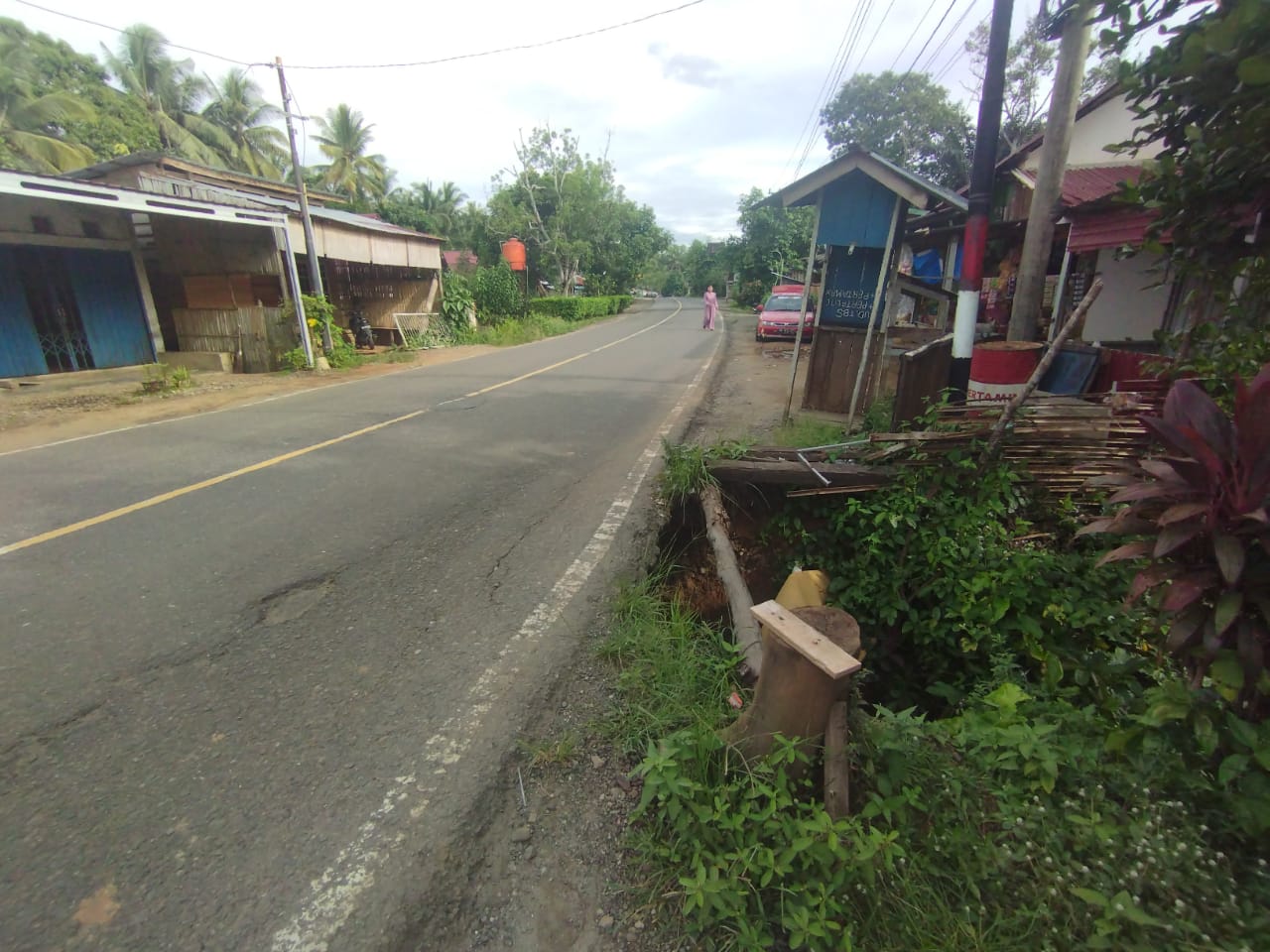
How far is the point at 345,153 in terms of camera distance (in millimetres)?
39875

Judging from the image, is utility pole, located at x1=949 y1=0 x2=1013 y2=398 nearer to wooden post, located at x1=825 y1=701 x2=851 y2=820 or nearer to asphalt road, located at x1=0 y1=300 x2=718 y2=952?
asphalt road, located at x1=0 y1=300 x2=718 y2=952

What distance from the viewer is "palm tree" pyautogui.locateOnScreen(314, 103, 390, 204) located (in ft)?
129

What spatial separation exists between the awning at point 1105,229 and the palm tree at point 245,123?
119 ft

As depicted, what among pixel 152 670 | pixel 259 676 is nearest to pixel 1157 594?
pixel 259 676

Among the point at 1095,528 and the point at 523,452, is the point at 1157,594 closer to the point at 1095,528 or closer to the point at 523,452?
the point at 1095,528

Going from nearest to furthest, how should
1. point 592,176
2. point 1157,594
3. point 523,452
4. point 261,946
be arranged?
point 261,946
point 1157,594
point 523,452
point 592,176

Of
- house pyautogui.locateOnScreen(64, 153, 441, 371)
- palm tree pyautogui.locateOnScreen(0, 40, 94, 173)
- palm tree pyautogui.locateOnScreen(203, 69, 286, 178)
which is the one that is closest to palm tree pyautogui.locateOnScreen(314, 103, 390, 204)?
palm tree pyautogui.locateOnScreen(203, 69, 286, 178)

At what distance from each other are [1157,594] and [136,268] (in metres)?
16.5

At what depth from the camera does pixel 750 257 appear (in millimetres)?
37125

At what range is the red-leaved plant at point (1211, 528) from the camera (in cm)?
161

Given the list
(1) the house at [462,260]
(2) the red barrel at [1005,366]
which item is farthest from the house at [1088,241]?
(1) the house at [462,260]

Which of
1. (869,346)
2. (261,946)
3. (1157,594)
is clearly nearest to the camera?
(261,946)

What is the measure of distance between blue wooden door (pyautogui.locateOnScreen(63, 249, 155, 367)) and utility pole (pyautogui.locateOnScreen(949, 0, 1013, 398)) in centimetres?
1502

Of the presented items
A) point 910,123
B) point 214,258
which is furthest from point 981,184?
point 910,123
